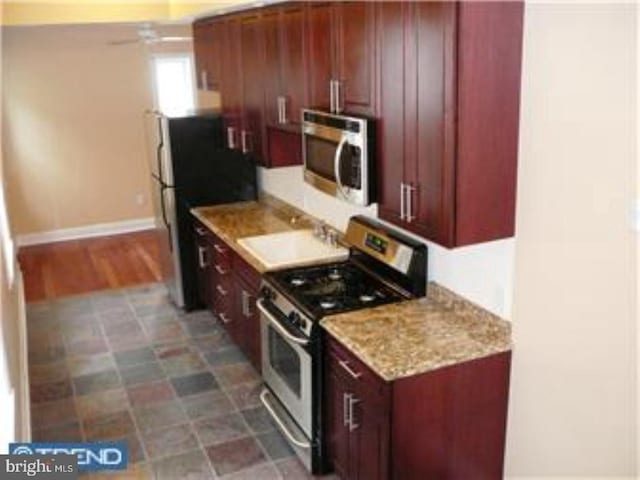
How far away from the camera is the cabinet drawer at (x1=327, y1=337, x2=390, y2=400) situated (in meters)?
2.55

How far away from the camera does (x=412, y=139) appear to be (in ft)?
8.41

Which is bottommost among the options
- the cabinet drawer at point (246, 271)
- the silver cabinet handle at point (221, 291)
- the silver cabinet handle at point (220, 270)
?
the silver cabinet handle at point (221, 291)

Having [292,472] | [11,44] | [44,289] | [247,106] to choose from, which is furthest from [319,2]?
[11,44]

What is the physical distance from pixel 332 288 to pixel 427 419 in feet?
3.20

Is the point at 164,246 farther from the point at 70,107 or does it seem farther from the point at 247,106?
the point at 70,107

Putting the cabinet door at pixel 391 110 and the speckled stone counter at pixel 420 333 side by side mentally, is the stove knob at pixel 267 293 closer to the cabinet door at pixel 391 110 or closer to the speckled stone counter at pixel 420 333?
the speckled stone counter at pixel 420 333

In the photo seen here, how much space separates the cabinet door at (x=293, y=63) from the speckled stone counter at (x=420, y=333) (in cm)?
123

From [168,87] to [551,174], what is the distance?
6.26m

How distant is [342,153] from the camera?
2.96 m

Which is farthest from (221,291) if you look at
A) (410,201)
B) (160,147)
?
(410,201)

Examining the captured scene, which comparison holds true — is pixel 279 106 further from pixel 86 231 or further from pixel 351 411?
pixel 86 231

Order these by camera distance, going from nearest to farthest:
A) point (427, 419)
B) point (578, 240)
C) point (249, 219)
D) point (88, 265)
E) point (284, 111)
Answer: point (578, 240)
point (427, 419)
point (284, 111)
point (249, 219)
point (88, 265)

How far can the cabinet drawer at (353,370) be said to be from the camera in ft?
8.38

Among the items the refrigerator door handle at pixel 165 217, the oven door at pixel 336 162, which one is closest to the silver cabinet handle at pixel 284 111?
the oven door at pixel 336 162
